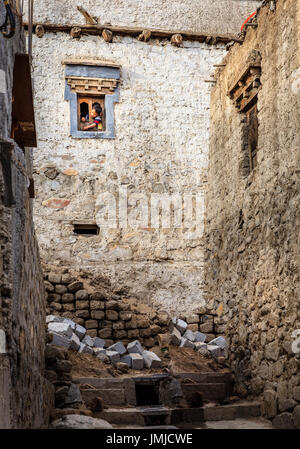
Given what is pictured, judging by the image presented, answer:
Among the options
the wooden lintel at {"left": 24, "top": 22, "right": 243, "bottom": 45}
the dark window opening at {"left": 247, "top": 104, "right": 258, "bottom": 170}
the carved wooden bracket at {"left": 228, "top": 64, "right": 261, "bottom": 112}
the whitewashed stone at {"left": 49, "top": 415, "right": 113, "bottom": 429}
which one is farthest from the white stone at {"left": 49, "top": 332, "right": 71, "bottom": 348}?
the wooden lintel at {"left": 24, "top": 22, "right": 243, "bottom": 45}

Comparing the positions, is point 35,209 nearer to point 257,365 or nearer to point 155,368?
point 155,368

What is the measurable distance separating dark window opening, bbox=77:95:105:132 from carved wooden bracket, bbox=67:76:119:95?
0.14 metres

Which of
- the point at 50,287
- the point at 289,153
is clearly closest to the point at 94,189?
the point at 50,287

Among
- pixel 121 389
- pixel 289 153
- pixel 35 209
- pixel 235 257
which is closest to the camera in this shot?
pixel 289 153

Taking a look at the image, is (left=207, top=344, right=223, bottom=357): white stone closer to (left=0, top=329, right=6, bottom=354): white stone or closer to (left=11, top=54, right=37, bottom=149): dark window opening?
(left=11, top=54, right=37, bottom=149): dark window opening

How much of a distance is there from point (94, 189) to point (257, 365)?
4.20 m

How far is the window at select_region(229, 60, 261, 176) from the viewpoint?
7.87 meters

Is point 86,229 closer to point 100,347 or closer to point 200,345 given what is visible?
point 100,347

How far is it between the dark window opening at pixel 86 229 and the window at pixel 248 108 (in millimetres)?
2832

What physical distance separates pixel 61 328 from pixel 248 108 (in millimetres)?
3958

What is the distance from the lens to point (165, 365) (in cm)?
800

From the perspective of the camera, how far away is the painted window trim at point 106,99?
1011cm

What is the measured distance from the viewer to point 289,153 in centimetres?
669

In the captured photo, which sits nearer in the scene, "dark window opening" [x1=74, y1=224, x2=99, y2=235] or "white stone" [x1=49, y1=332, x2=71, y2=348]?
"white stone" [x1=49, y1=332, x2=71, y2=348]
